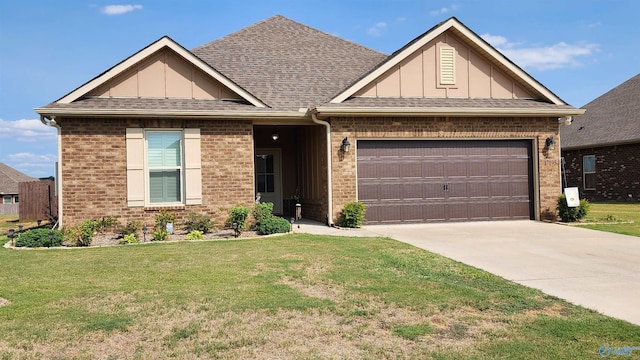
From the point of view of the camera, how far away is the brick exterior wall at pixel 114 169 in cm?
1234

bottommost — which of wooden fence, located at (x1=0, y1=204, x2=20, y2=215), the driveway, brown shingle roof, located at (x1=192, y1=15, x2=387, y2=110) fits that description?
wooden fence, located at (x1=0, y1=204, x2=20, y2=215)

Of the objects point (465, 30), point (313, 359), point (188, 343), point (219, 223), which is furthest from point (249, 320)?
point (465, 30)

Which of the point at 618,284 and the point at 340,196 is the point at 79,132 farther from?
the point at 618,284

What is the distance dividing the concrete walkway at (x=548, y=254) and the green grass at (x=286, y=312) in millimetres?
489

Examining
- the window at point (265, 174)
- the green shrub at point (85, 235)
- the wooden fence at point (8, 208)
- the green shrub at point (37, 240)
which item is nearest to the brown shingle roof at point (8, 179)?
the wooden fence at point (8, 208)

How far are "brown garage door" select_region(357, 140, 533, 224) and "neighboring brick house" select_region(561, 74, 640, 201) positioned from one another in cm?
1078

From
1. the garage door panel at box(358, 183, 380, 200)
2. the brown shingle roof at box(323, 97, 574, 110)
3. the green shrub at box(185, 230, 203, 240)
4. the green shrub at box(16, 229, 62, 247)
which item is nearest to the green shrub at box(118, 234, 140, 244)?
the green shrub at box(185, 230, 203, 240)

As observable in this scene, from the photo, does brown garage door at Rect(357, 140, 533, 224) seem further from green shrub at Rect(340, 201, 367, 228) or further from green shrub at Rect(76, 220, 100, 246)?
green shrub at Rect(76, 220, 100, 246)

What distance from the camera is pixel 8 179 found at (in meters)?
44.7

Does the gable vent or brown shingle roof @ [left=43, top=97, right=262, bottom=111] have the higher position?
the gable vent

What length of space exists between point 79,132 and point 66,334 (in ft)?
29.3

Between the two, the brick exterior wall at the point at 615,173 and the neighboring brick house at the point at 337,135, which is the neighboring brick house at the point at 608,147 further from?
the neighboring brick house at the point at 337,135

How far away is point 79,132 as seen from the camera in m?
12.4

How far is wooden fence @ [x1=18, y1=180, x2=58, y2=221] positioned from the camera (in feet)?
57.6
